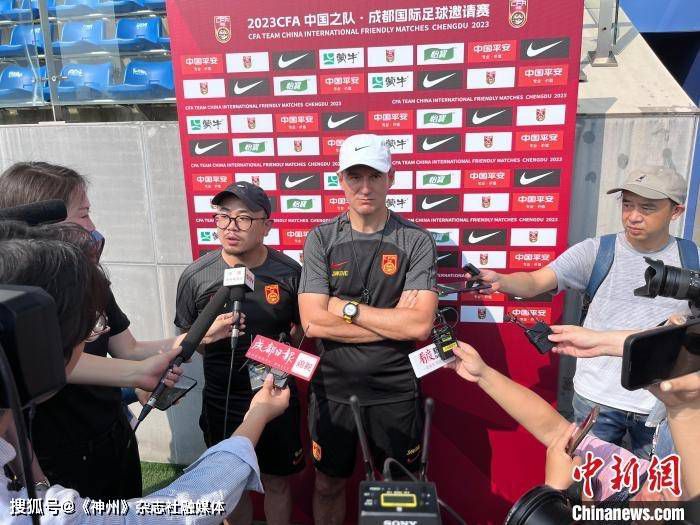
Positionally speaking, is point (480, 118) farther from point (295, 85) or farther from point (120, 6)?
point (120, 6)

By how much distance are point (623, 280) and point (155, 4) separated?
13.2 feet

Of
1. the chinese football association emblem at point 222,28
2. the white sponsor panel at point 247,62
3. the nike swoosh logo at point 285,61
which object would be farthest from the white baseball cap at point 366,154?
the chinese football association emblem at point 222,28

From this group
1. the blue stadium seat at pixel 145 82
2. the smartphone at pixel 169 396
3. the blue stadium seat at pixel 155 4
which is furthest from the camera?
the blue stadium seat at pixel 155 4

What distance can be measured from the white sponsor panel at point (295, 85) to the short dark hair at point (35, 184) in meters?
1.17

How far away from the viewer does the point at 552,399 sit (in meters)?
2.66

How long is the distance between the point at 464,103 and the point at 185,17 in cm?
153

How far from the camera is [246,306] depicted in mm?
2271

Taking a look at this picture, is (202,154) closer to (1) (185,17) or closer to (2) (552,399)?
(1) (185,17)

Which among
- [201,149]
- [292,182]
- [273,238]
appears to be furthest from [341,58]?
[273,238]

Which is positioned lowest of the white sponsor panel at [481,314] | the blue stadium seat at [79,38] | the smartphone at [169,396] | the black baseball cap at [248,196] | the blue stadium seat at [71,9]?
the white sponsor panel at [481,314]

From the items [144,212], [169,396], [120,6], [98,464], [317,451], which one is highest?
[120,6]

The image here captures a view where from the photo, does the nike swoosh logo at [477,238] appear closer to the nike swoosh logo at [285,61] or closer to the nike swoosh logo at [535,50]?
the nike swoosh logo at [535,50]

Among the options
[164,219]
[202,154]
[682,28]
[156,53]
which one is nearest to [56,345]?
[202,154]

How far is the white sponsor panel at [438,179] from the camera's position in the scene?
250 cm
